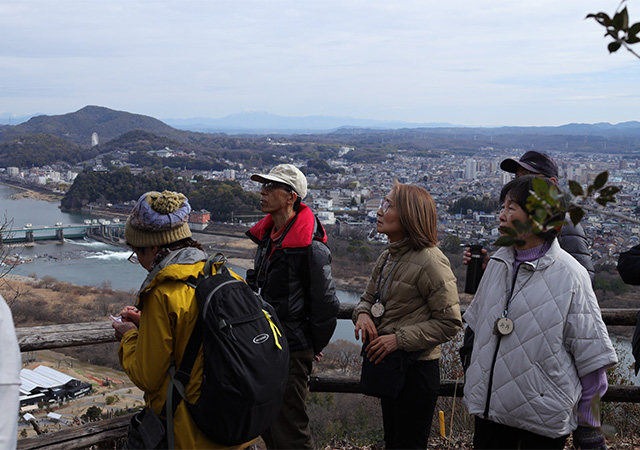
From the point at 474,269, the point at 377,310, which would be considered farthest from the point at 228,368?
the point at 474,269

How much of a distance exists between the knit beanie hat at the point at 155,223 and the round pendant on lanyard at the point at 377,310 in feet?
3.06

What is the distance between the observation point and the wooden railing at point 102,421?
2416 millimetres

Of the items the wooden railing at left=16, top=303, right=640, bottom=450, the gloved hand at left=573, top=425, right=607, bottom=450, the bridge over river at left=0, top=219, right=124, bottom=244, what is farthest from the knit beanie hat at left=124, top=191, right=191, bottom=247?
the bridge over river at left=0, top=219, right=124, bottom=244

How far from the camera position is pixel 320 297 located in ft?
8.23

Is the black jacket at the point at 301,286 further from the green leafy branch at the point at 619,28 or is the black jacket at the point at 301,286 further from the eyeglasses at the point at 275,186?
the green leafy branch at the point at 619,28

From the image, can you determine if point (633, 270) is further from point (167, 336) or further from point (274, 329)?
point (167, 336)

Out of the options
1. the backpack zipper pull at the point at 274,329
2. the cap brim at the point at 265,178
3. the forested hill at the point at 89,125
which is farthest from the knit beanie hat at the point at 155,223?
the forested hill at the point at 89,125

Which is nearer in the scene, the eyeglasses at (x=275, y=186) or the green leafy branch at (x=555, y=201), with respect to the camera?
the green leafy branch at (x=555, y=201)

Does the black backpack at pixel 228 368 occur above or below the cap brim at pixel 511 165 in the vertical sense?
below

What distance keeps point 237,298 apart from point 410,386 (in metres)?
0.97

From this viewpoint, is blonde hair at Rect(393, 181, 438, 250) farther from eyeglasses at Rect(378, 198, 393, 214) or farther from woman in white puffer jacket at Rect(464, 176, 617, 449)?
woman in white puffer jacket at Rect(464, 176, 617, 449)

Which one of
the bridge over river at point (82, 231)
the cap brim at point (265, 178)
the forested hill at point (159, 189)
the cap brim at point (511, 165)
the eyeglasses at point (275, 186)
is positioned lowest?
the bridge over river at point (82, 231)

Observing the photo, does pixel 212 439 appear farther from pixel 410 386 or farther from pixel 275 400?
pixel 410 386

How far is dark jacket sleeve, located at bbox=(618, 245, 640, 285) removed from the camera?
7.20 feet
